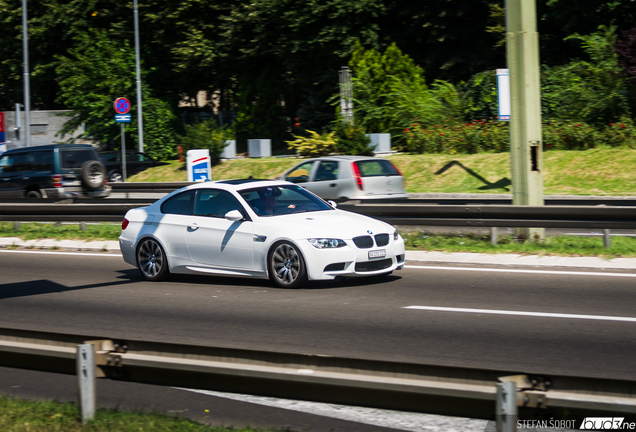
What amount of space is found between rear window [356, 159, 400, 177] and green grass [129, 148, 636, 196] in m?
7.53

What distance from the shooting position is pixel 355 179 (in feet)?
53.6

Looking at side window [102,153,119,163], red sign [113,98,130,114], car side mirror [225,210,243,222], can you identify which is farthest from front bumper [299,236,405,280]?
side window [102,153,119,163]

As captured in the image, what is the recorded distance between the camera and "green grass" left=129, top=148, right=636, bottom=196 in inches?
885

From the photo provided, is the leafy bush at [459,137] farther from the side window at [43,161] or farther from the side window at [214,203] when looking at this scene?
the side window at [214,203]

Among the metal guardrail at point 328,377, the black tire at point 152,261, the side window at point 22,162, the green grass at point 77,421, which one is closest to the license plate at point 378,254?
the black tire at point 152,261

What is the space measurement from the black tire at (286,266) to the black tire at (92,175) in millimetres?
12659

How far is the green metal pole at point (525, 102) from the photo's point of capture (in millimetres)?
12852

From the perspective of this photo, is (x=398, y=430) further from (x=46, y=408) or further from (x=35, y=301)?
(x=35, y=301)

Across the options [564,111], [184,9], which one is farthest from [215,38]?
[564,111]

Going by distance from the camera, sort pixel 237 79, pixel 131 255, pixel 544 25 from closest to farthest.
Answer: pixel 131 255 < pixel 544 25 < pixel 237 79

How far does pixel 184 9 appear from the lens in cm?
3891

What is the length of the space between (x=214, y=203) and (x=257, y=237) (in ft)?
3.67

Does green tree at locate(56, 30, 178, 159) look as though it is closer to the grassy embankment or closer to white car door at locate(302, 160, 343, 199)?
the grassy embankment

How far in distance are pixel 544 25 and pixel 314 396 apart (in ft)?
115
